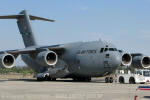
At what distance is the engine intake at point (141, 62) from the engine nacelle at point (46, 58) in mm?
8177

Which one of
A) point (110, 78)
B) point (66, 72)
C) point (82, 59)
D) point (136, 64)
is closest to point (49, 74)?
point (66, 72)

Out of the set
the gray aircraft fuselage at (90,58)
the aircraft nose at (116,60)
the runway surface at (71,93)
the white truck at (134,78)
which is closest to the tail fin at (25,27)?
the gray aircraft fuselage at (90,58)

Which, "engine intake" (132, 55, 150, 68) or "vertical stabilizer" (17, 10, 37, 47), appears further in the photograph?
"vertical stabilizer" (17, 10, 37, 47)

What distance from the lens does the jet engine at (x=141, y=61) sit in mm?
29422

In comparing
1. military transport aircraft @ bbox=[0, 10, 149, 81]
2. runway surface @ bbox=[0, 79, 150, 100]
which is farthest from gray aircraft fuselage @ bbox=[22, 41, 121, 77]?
runway surface @ bbox=[0, 79, 150, 100]

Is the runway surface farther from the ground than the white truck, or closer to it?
closer to it

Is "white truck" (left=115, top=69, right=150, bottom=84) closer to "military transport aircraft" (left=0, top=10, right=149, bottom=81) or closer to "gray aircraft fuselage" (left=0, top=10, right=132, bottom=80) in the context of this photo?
"military transport aircraft" (left=0, top=10, right=149, bottom=81)

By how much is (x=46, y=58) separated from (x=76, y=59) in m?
2.89

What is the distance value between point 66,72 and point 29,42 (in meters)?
8.63

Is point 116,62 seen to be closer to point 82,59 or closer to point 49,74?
point 82,59

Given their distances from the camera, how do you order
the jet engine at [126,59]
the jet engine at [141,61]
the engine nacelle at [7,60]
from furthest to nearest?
the jet engine at [141,61]
the jet engine at [126,59]
the engine nacelle at [7,60]

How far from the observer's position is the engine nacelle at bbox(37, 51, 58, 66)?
26891mm

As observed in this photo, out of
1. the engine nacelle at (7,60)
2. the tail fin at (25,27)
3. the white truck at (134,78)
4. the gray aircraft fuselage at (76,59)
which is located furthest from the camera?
the tail fin at (25,27)

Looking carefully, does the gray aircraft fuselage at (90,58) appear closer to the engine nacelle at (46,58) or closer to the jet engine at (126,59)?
the engine nacelle at (46,58)
